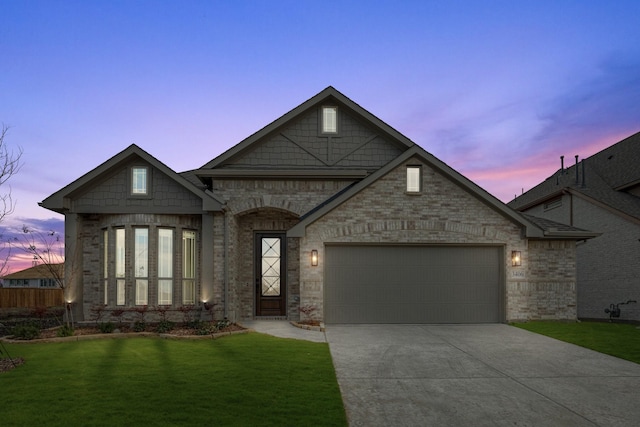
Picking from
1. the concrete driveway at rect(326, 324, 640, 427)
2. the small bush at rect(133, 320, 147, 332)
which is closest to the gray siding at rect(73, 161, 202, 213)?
the small bush at rect(133, 320, 147, 332)

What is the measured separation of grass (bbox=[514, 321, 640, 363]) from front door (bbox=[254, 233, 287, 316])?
7785 millimetres

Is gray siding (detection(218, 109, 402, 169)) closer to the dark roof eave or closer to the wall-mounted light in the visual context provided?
the wall-mounted light

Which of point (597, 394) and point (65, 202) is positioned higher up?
point (65, 202)

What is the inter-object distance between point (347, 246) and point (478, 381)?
6.64 meters

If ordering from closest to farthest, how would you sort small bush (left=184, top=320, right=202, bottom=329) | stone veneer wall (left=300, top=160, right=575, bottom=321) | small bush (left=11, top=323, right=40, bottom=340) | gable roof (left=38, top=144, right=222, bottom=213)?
small bush (left=11, top=323, right=40, bottom=340) → small bush (left=184, top=320, right=202, bottom=329) → gable roof (left=38, top=144, right=222, bottom=213) → stone veneer wall (left=300, top=160, right=575, bottom=321)

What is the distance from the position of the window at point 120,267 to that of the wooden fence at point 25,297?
23.7ft

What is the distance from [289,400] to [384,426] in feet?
4.60

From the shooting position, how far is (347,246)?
12.9 metres

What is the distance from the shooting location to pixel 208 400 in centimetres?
561

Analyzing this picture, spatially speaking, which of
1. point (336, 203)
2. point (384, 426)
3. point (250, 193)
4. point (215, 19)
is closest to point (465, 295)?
point (336, 203)

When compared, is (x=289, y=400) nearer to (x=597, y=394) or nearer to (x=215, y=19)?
(x=597, y=394)

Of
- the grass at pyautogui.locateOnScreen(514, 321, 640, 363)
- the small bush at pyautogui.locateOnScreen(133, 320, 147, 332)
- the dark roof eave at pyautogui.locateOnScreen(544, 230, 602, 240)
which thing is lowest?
the grass at pyautogui.locateOnScreen(514, 321, 640, 363)

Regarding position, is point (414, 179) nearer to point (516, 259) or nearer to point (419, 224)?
point (419, 224)

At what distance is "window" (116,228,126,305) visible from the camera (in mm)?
12430
